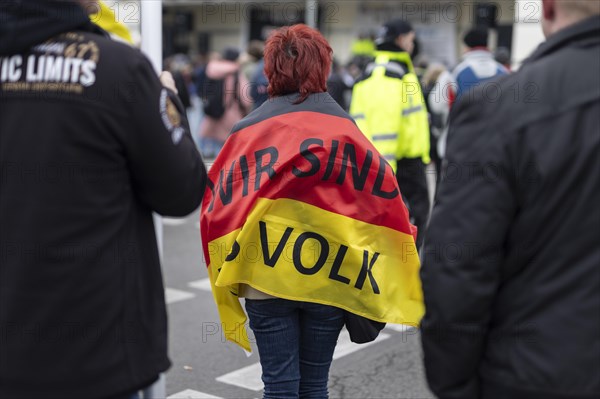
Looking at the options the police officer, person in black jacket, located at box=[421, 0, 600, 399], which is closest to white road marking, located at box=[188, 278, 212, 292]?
the police officer

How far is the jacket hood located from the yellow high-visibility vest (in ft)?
13.7

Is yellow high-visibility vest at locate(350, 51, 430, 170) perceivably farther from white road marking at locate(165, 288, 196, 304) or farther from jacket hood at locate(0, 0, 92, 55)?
jacket hood at locate(0, 0, 92, 55)

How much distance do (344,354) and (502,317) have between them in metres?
3.55

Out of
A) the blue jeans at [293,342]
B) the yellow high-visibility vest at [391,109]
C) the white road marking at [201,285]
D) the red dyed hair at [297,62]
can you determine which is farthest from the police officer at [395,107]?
the blue jeans at [293,342]

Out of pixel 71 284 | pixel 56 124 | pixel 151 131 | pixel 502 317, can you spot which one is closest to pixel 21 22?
pixel 56 124

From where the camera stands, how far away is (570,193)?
6.60ft

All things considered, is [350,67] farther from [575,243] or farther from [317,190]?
[575,243]

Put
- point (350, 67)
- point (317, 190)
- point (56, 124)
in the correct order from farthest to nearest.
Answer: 1. point (350, 67)
2. point (317, 190)
3. point (56, 124)

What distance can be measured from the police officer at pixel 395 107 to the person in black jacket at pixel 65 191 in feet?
13.6

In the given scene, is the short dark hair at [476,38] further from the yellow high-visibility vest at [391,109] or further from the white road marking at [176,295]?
the white road marking at [176,295]

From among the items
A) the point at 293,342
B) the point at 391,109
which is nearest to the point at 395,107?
the point at 391,109

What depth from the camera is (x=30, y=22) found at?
2182mm

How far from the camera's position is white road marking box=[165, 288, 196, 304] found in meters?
7.04

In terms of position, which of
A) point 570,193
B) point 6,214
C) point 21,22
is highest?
point 21,22
